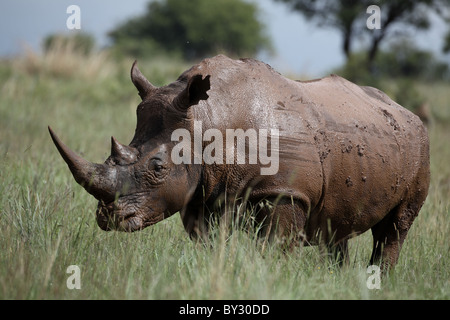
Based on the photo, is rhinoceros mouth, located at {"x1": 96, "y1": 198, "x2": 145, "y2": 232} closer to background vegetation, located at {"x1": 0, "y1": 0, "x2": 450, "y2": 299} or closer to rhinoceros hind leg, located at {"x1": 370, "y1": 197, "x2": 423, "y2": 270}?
background vegetation, located at {"x1": 0, "y1": 0, "x2": 450, "y2": 299}

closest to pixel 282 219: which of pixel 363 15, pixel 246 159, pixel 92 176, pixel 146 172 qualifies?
pixel 246 159

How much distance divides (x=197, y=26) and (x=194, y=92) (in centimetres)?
4660

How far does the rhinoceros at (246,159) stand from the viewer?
4113mm

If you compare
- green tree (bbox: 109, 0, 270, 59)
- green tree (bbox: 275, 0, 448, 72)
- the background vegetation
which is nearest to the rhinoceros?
the background vegetation

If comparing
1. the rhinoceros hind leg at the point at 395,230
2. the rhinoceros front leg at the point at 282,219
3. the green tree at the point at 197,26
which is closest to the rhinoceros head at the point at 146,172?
the rhinoceros front leg at the point at 282,219

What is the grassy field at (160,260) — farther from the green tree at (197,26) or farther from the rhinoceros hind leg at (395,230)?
the green tree at (197,26)

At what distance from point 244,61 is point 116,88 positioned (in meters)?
11.6

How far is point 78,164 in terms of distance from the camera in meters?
4.02

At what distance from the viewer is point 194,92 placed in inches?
164

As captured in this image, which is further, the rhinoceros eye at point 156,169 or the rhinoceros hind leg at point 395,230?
the rhinoceros hind leg at point 395,230

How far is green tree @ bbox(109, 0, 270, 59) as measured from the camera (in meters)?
47.1

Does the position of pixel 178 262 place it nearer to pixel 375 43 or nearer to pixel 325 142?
pixel 325 142

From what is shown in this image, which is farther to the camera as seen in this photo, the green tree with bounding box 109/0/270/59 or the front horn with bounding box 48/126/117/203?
the green tree with bounding box 109/0/270/59

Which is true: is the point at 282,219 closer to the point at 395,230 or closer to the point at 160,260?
the point at 160,260
